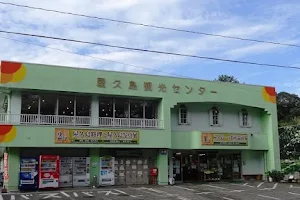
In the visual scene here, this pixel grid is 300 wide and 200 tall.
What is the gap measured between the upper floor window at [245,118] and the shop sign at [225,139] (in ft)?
6.70

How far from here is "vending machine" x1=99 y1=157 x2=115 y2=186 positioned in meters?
22.7

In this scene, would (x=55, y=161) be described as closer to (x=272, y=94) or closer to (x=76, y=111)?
(x=76, y=111)

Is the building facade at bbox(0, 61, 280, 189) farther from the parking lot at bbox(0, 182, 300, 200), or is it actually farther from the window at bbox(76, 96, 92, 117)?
the parking lot at bbox(0, 182, 300, 200)

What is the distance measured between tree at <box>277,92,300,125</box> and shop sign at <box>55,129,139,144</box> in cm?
4840

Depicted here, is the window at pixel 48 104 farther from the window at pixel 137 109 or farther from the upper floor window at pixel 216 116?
the upper floor window at pixel 216 116

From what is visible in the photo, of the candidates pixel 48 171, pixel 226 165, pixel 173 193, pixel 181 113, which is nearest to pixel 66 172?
pixel 48 171

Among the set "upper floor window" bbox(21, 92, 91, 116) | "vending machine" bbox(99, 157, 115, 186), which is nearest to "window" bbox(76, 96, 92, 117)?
"upper floor window" bbox(21, 92, 91, 116)

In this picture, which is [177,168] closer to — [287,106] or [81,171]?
[81,171]

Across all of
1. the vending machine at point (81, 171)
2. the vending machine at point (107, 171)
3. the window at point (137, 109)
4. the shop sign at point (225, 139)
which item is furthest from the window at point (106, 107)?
the shop sign at point (225, 139)

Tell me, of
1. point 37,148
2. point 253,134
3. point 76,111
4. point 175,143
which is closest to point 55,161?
point 37,148

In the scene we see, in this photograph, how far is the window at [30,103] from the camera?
851 inches

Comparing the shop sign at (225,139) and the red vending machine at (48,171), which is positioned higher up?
the shop sign at (225,139)

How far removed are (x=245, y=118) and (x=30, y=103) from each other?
15.1 meters

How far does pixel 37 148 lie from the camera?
21812 millimetres
